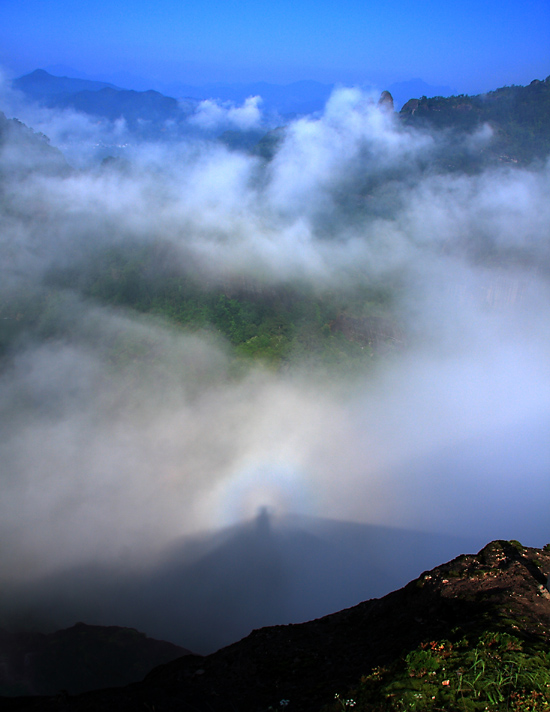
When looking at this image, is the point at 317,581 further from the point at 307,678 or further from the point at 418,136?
the point at 418,136

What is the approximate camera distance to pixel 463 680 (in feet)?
29.7

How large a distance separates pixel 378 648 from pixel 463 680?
4626 millimetres

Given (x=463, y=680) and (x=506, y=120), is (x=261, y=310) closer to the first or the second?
(x=463, y=680)

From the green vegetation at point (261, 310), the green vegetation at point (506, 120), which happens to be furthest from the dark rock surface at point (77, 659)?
the green vegetation at point (506, 120)

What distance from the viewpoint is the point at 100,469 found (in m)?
48.4

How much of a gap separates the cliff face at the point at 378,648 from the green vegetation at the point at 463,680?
3 centimetres

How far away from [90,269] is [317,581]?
52880 millimetres

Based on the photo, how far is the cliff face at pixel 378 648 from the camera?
32.8 ft

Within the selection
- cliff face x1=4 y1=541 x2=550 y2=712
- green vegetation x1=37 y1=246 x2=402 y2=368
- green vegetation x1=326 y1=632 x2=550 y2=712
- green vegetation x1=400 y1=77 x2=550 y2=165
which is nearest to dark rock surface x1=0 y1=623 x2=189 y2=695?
cliff face x1=4 y1=541 x2=550 y2=712

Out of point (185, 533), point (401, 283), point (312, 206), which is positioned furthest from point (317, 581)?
point (312, 206)

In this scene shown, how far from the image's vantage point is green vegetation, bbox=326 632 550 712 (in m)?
8.48

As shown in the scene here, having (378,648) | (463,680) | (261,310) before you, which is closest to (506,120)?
(261,310)

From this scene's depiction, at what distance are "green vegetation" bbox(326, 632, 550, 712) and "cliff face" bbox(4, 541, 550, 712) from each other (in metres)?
0.03

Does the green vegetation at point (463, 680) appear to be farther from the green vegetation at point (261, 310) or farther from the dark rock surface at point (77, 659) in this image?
the green vegetation at point (261, 310)
